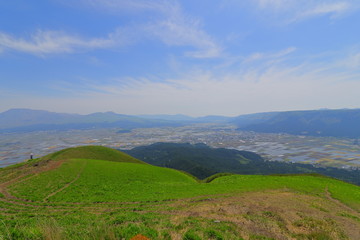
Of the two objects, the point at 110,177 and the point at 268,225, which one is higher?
the point at 268,225

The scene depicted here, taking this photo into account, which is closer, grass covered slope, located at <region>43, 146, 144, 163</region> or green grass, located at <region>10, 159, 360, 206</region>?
green grass, located at <region>10, 159, 360, 206</region>

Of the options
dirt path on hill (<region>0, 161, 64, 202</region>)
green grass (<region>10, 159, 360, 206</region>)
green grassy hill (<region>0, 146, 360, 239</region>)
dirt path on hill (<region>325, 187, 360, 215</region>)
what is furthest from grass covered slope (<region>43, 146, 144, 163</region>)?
dirt path on hill (<region>325, 187, 360, 215</region>)

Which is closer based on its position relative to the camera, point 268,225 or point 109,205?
point 268,225

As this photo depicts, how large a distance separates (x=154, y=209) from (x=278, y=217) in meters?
12.9

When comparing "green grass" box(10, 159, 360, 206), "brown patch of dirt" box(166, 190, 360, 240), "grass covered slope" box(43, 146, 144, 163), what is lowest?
"grass covered slope" box(43, 146, 144, 163)

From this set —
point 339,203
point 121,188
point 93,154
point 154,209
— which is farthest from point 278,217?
point 93,154

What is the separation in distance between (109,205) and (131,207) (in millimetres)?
3490

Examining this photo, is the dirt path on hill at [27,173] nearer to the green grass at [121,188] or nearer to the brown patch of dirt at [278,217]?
the green grass at [121,188]

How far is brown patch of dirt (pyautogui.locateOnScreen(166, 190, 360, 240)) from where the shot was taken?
40.4ft

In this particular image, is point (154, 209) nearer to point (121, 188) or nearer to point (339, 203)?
point (121, 188)

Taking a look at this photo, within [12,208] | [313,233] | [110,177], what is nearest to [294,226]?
[313,233]

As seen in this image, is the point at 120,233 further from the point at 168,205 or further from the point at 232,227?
the point at 168,205

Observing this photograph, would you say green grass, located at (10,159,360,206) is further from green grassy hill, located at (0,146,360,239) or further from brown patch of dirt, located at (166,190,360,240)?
brown patch of dirt, located at (166,190,360,240)

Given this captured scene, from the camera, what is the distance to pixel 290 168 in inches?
6914
